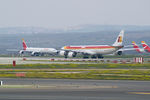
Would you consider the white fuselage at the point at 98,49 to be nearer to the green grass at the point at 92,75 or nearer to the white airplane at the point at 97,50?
the white airplane at the point at 97,50

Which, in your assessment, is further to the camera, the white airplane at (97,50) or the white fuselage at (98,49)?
the white airplane at (97,50)

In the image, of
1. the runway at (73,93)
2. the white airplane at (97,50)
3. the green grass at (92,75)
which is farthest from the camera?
the white airplane at (97,50)

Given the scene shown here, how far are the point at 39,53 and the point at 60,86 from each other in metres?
131

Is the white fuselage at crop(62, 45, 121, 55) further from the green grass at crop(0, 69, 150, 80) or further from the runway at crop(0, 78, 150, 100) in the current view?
→ the runway at crop(0, 78, 150, 100)

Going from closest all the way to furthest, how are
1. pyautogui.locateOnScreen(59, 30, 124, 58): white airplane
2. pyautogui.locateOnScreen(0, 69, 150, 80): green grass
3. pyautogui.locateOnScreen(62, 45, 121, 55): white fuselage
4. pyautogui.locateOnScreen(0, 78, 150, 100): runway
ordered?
pyautogui.locateOnScreen(0, 78, 150, 100): runway < pyautogui.locateOnScreen(0, 69, 150, 80): green grass < pyautogui.locateOnScreen(62, 45, 121, 55): white fuselage < pyautogui.locateOnScreen(59, 30, 124, 58): white airplane

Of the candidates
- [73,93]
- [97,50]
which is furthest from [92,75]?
[97,50]

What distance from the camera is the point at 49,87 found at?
135ft

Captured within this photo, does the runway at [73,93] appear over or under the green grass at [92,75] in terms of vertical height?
over

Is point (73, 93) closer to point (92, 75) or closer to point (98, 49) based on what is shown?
point (92, 75)

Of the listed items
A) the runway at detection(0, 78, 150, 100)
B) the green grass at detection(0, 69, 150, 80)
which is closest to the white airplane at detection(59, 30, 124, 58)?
the green grass at detection(0, 69, 150, 80)

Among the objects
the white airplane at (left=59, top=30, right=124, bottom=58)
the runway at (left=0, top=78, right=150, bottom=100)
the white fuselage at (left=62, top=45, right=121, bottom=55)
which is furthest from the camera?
the white airplane at (left=59, top=30, right=124, bottom=58)

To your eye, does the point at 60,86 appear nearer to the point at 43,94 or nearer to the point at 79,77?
the point at 43,94

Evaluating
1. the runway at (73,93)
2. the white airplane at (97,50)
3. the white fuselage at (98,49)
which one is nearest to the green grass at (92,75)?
the runway at (73,93)

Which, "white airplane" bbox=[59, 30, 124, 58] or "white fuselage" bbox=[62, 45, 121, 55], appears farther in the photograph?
"white airplane" bbox=[59, 30, 124, 58]
